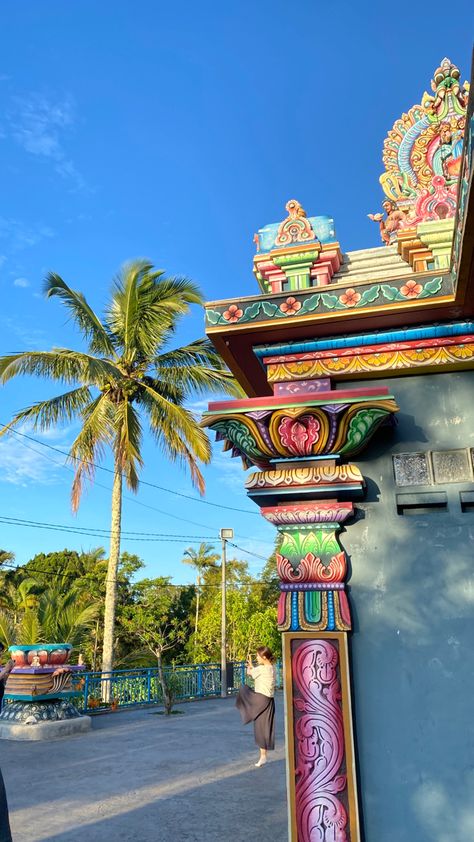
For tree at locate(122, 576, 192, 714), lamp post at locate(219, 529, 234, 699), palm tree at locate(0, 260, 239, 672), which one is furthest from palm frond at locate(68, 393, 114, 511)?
tree at locate(122, 576, 192, 714)

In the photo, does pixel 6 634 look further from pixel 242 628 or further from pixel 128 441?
pixel 242 628

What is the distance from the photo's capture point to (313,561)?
3363 mm

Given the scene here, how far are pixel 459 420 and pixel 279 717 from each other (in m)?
9.53

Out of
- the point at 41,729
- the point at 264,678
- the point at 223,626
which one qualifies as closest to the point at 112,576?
the point at 41,729

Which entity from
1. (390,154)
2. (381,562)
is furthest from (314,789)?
(390,154)

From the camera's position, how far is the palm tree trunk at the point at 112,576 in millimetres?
13492

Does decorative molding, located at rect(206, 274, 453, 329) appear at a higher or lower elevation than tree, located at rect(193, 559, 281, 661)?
higher

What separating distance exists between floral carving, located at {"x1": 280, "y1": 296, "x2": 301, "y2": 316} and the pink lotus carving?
72cm

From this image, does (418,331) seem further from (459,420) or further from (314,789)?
(314,789)

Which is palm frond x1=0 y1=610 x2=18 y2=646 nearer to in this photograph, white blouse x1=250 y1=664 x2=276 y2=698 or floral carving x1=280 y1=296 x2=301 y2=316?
white blouse x1=250 y1=664 x2=276 y2=698

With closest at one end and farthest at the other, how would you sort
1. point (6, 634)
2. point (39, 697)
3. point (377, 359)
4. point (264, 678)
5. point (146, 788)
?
point (377, 359) → point (146, 788) → point (264, 678) → point (39, 697) → point (6, 634)

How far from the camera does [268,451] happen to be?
3525mm

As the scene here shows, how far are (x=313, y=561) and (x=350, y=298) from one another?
62.1 inches

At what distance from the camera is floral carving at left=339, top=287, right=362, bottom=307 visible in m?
3.59
